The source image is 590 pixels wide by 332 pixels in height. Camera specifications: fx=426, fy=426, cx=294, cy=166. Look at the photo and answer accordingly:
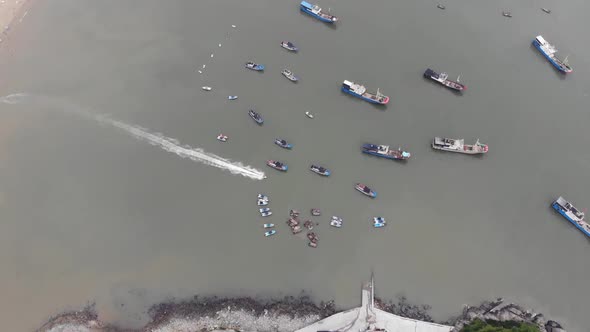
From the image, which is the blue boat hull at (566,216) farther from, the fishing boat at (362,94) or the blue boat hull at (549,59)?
the fishing boat at (362,94)

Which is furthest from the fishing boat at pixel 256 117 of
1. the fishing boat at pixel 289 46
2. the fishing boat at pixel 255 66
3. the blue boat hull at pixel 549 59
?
the blue boat hull at pixel 549 59

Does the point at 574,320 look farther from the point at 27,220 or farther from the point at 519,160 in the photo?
the point at 27,220

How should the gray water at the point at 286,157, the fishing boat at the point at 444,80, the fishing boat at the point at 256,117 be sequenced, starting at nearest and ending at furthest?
the gray water at the point at 286,157 → the fishing boat at the point at 256,117 → the fishing boat at the point at 444,80

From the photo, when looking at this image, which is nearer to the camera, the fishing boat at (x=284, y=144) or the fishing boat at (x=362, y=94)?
the fishing boat at (x=284, y=144)

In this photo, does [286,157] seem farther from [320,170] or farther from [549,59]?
[549,59]

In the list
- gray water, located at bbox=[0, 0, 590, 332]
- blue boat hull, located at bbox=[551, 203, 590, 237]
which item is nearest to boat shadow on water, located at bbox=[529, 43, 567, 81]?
gray water, located at bbox=[0, 0, 590, 332]

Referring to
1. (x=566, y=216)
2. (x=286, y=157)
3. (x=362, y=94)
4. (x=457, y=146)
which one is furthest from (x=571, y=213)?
(x=286, y=157)

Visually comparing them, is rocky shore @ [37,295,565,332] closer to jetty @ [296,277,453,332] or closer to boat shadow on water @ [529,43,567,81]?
jetty @ [296,277,453,332]
